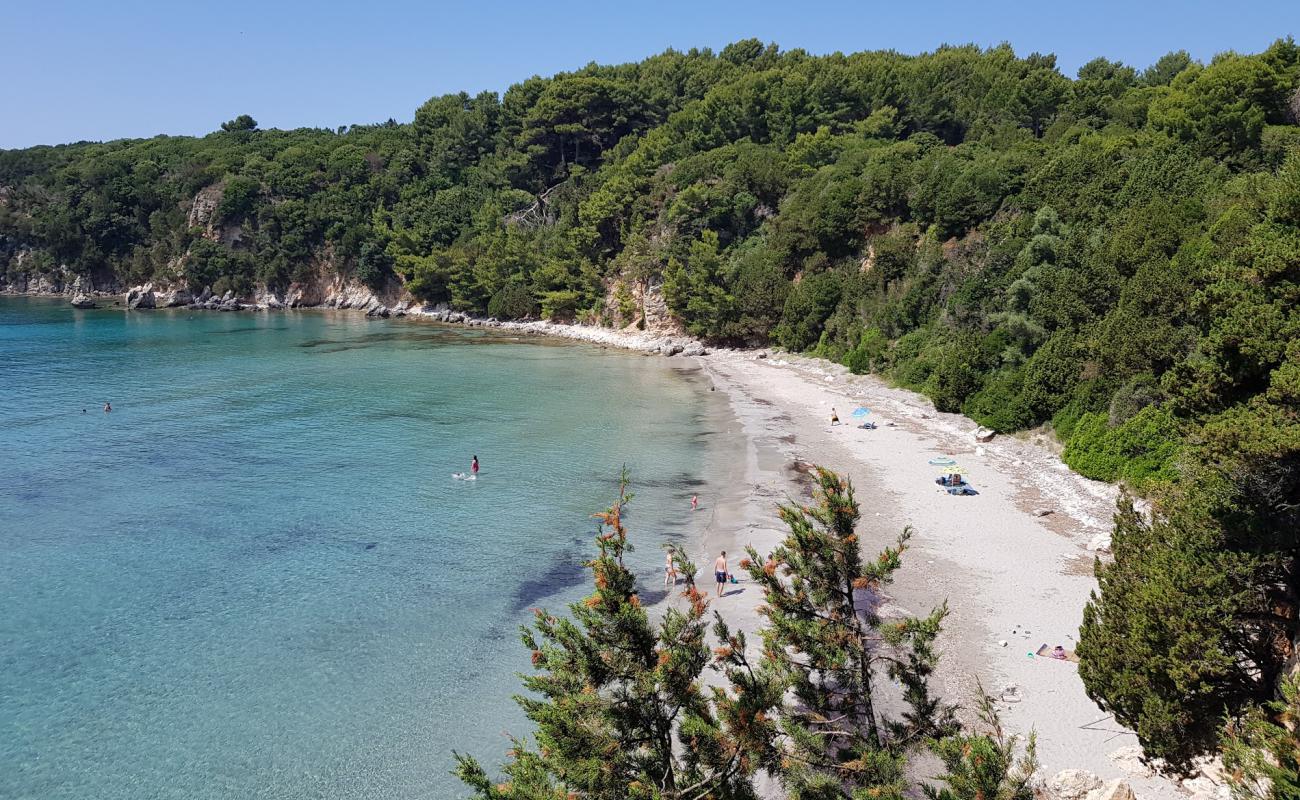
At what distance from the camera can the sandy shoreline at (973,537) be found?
46.7 ft

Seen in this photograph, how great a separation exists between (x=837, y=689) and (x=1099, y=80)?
8740 cm

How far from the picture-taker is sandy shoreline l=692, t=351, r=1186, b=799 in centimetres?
1423

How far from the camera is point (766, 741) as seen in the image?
9.64 meters

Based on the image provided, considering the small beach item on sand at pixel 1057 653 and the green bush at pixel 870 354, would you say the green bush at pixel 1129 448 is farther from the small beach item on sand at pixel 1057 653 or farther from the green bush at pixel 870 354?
the green bush at pixel 870 354

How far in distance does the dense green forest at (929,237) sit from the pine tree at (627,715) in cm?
667

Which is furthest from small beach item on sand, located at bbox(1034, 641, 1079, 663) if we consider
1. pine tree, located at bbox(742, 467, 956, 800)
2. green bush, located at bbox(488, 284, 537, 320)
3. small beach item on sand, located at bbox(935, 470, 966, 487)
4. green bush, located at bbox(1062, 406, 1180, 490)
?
green bush, located at bbox(488, 284, 537, 320)

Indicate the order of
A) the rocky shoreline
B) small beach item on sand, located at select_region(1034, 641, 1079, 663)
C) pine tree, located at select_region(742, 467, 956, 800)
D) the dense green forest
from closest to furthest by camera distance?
pine tree, located at select_region(742, 467, 956, 800) → the dense green forest → small beach item on sand, located at select_region(1034, 641, 1079, 663) → the rocky shoreline

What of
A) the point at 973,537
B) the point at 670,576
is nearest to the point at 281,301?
the point at 670,576

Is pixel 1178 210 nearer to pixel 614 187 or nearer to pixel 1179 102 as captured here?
pixel 1179 102

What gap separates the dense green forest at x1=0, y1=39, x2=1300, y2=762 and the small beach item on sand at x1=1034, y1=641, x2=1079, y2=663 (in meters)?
2.71

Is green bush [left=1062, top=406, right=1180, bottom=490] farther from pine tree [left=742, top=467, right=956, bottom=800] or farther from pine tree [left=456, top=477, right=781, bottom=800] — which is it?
pine tree [left=456, top=477, right=781, bottom=800]

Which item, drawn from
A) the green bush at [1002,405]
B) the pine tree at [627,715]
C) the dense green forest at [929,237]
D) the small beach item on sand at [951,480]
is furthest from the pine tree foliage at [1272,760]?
the green bush at [1002,405]

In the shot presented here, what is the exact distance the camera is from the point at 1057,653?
52.2 feet

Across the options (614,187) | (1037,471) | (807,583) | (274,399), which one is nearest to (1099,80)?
(614,187)
